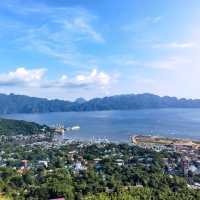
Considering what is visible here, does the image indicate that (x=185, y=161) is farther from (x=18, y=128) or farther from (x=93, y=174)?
(x=18, y=128)

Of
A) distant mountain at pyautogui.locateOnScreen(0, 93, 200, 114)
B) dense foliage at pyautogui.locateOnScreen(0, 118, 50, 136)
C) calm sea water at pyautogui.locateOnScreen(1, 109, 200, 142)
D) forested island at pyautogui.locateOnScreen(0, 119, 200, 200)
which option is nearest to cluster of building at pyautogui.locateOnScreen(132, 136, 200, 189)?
forested island at pyautogui.locateOnScreen(0, 119, 200, 200)

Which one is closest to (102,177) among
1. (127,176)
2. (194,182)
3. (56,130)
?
(127,176)

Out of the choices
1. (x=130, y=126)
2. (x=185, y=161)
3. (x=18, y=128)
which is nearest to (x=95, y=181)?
(x=185, y=161)

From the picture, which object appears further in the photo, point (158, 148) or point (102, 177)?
point (158, 148)

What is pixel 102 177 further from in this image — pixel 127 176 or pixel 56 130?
pixel 56 130

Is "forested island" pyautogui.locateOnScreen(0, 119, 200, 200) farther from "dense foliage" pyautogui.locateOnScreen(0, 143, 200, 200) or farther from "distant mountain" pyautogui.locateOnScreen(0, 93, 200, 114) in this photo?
"distant mountain" pyautogui.locateOnScreen(0, 93, 200, 114)
